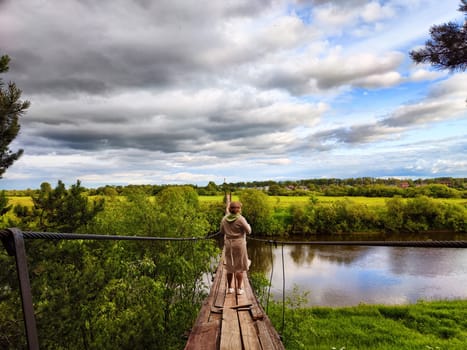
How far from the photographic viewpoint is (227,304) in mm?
3094

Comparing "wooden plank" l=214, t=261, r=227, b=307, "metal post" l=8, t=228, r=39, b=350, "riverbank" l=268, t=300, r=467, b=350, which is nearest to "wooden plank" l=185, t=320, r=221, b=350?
"wooden plank" l=214, t=261, r=227, b=307

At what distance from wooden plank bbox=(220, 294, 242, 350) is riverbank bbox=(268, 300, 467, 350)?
414cm

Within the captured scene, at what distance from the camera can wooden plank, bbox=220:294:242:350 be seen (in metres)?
2.13

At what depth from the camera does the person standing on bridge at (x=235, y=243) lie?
11.8ft

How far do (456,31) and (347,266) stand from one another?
1581 centimetres

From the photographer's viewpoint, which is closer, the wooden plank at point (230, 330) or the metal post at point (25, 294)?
the metal post at point (25, 294)

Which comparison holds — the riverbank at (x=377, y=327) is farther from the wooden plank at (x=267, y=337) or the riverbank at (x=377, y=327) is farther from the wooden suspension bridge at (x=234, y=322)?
the wooden plank at (x=267, y=337)

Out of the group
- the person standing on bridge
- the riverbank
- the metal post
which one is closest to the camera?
the metal post

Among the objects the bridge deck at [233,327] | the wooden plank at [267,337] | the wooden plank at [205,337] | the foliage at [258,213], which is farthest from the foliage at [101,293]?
the foliage at [258,213]

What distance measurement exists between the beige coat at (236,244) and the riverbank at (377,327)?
12.0ft

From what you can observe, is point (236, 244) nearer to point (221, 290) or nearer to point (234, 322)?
point (221, 290)

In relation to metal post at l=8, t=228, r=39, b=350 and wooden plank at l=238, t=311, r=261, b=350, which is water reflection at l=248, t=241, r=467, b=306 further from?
metal post at l=8, t=228, r=39, b=350

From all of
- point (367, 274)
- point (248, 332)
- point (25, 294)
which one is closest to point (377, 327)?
point (248, 332)

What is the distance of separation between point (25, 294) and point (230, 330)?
2.13 m
